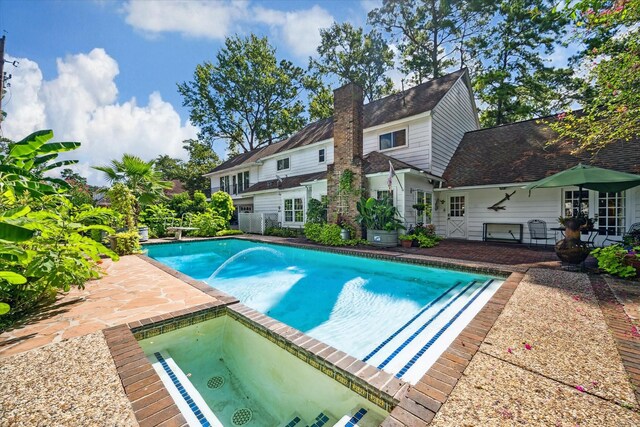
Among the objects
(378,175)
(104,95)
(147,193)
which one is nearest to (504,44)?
(378,175)

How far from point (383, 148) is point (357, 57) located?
1513cm

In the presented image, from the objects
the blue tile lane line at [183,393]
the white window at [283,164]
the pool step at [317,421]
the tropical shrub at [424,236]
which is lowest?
the pool step at [317,421]

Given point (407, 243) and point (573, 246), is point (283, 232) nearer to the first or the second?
point (407, 243)

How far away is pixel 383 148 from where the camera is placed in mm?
14812

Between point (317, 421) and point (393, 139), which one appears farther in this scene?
point (393, 139)

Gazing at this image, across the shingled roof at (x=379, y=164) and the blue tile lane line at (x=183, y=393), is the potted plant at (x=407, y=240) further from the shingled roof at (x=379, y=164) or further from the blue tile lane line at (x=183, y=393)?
the blue tile lane line at (x=183, y=393)

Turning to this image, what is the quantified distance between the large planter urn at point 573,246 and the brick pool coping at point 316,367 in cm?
391

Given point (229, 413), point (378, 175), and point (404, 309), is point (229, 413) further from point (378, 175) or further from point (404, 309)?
point (378, 175)

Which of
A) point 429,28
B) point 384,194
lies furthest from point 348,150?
point 429,28

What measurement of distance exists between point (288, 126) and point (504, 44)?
20926 mm

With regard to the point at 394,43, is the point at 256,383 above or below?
below

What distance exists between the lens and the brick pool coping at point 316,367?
205 centimetres

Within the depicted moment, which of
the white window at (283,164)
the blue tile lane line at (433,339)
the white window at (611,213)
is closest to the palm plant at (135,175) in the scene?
the white window at (283,164)

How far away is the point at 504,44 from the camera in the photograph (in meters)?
19.1
